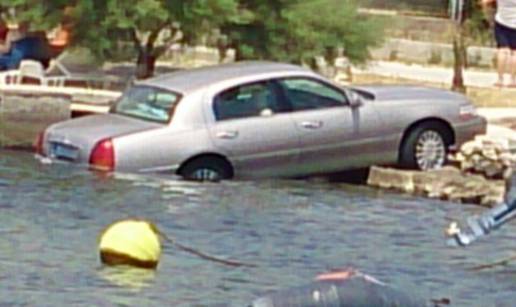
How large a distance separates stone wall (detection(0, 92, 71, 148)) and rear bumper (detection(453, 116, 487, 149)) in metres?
5.04

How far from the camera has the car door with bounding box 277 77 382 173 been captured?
2053 centimetres

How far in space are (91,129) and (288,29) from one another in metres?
8.22

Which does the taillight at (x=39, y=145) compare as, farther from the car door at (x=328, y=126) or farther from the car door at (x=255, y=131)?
the car door at (x=328, y=126)

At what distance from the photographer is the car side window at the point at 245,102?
66.3ft

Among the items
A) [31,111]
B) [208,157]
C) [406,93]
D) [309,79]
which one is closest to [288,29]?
[31,111]

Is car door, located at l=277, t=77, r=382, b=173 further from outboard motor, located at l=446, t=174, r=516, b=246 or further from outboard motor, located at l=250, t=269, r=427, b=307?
outboard motor, located at l=250, t=269, r=427, b=307

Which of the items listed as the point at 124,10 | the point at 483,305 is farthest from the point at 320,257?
the point at 124,10

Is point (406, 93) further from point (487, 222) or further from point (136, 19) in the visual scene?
point (487, 222)

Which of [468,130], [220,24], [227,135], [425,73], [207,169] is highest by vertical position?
[220,24]

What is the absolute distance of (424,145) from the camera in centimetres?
2122

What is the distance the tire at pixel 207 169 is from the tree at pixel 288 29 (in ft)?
25.1

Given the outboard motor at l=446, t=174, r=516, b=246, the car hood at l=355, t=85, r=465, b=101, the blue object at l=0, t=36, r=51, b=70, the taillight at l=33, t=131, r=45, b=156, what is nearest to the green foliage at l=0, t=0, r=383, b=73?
the blue object at l=0, t=36, r=51, b=70

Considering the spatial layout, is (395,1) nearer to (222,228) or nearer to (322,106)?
(322,106)

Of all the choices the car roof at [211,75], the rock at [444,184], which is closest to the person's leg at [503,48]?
the rock at [444,184]
